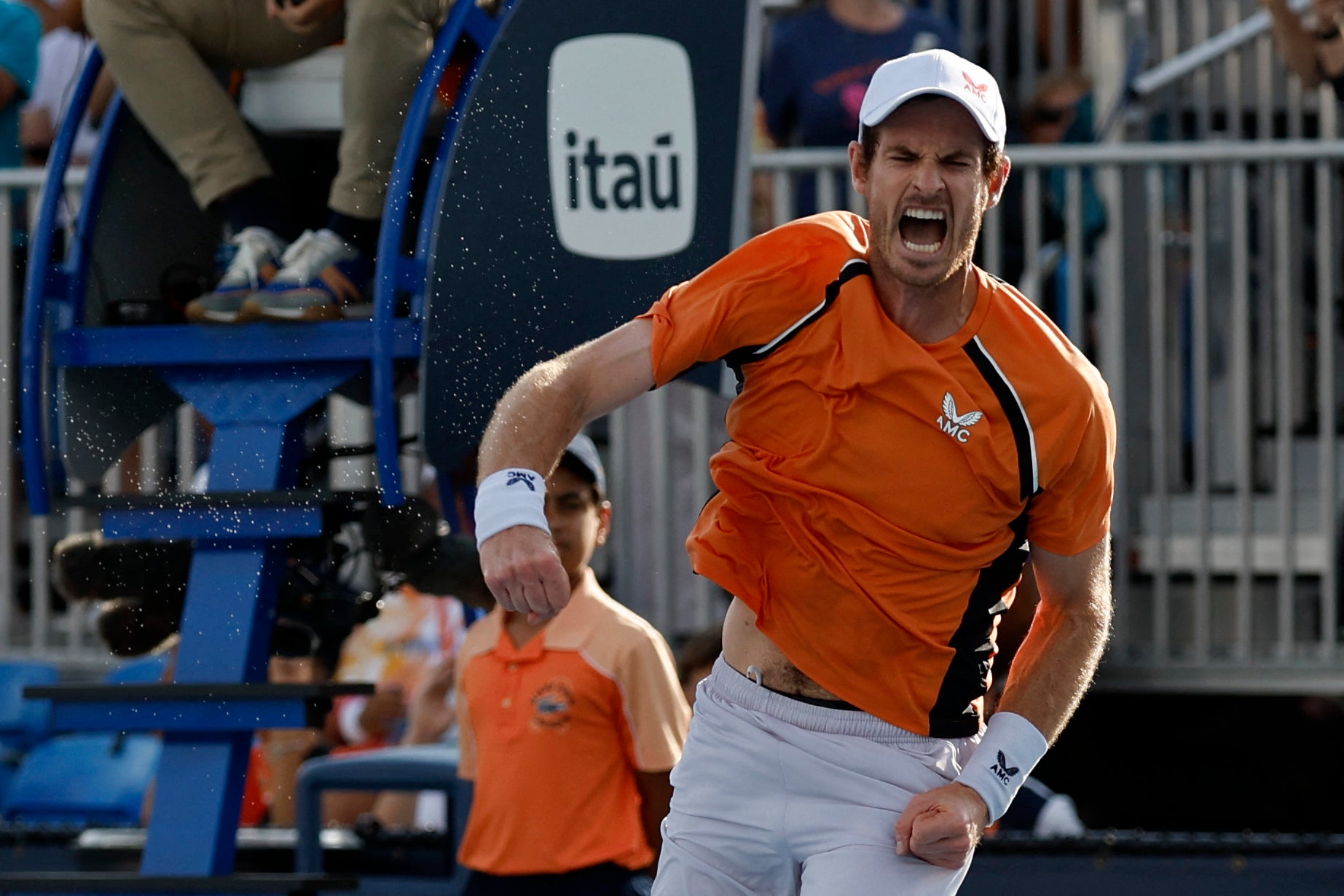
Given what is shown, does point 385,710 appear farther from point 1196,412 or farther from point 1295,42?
point 1295,42

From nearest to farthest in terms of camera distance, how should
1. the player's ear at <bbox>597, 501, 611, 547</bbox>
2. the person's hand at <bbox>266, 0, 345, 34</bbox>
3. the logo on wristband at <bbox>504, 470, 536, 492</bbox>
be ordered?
1. the logo on wristband at <bbox>504, 470, 536, 492</bbox>
2. the person's hand at <bbox>266, 0, 345, 34</bbox>
3. the player's ear at <bbox>597, 501, 611, 547</bbox>

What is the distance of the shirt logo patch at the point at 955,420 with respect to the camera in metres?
3.10

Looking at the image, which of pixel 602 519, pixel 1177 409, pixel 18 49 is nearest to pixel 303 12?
pixel 602 519

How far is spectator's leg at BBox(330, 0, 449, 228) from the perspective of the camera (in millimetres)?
4305

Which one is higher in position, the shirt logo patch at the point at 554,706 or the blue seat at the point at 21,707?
the shirt logo patch at the point at 554,706

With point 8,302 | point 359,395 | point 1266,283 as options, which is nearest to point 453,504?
point 359,395

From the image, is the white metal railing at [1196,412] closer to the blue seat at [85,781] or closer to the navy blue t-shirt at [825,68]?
the navy blue t-shirt at [825,68]

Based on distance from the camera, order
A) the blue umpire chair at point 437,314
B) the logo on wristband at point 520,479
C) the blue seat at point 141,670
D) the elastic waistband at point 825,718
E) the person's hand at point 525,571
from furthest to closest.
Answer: the blue seat at point 141,670, the blue umpire chair at point 437,314, the elastic waistband at point 825,718, the logo on wristband at point 520,479, the person's hand at point 525,571

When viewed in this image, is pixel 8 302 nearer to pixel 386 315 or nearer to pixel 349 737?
pixel 349 737

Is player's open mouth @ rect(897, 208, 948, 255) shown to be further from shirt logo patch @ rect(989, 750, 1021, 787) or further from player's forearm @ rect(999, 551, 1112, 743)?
shirt logo patch @ rect(989, 750, 1021, 787)

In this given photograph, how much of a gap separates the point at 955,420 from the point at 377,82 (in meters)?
1.91

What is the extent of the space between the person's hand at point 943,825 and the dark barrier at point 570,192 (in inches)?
58.5

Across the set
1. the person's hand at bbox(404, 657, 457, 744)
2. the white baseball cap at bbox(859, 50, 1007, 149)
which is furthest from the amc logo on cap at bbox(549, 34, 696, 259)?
the person's hand at bbox(404, 657, 457, 744)

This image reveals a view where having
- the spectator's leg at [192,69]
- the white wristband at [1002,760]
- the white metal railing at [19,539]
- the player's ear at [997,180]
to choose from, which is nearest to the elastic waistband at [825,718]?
the white wristband at [1002,760]
